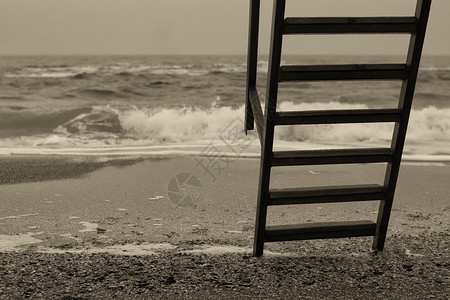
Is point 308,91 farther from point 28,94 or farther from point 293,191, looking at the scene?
point 293,191

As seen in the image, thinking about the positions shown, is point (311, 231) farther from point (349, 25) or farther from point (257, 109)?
point (349, 25)

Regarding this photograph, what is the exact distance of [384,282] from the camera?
10.1ft

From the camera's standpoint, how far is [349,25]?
283cm

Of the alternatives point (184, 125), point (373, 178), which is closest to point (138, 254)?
point (373, 178)

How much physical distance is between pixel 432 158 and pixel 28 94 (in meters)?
16.1

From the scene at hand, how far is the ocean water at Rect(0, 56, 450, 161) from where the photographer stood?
9.63 meters

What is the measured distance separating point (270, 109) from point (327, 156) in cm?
53

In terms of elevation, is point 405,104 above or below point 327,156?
above

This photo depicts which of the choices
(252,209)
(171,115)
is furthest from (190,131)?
(252,209)

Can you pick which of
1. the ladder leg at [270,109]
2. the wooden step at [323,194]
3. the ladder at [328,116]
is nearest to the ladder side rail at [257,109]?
the ladder at [328,116]

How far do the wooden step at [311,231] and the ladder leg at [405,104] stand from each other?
0.62 feet

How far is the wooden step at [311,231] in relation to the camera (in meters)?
3.38

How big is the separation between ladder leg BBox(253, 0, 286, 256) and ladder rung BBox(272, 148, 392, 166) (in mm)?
87

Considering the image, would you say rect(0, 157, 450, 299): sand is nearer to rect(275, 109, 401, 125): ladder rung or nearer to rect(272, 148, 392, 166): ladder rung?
rect(272, 148, 392, 166): ladder rung
